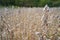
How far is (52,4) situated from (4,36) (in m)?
19.6

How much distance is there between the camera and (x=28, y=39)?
136 inches

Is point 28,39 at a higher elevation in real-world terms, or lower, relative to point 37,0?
higher

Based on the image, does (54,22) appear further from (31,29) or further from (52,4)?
(52,4)

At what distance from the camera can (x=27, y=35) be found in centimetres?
357

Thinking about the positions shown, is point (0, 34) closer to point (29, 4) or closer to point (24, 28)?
point (24, 28)

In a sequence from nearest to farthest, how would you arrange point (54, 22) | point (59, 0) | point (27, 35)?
point (27, 35) → point (54, 22) → point (59, 0)

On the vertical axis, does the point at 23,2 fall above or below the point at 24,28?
below

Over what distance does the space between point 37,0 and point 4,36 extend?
1994cm

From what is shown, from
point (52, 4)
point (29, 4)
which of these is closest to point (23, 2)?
point (29, 4)

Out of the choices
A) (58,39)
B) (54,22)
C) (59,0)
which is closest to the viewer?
(58,39)

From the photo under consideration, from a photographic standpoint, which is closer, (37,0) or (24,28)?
(24,28)

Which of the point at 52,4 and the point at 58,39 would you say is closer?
the point at 58,39

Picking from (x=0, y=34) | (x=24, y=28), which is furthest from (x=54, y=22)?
(x=0, y=34)

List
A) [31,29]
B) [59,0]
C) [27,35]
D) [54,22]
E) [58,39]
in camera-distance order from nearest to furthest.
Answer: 1. [58,39]
2. [27,35]
3. [31,29]
4. [54,22]
5. [59,0]
